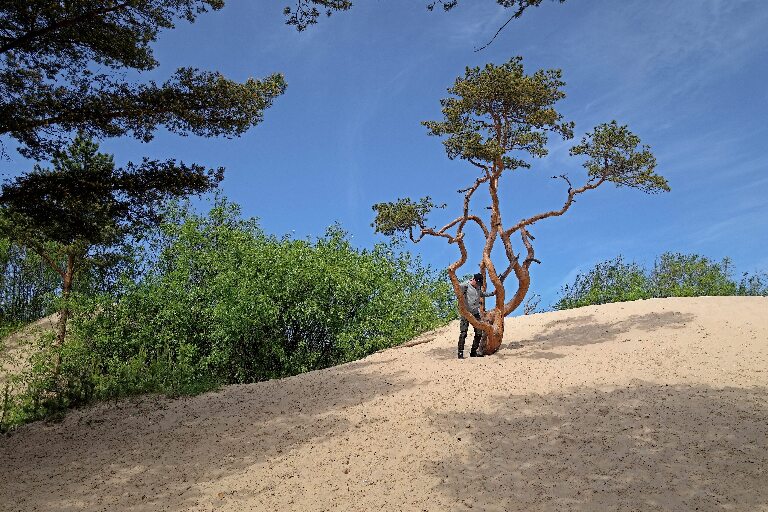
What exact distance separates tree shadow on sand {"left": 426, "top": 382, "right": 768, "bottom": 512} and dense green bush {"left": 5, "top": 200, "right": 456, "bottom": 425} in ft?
32.0

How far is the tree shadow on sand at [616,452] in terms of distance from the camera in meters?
5.36

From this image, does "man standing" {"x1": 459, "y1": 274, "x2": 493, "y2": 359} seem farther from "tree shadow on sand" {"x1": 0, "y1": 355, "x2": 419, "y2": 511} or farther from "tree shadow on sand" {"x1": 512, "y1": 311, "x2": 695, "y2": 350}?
"tree shadow on sand" {"x1": 0, "y1": 355, "x2": 419, "y2": 511}

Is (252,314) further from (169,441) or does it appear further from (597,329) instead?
(597,329)

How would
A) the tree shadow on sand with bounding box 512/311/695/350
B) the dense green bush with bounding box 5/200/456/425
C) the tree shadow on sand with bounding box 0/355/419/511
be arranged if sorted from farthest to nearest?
the dense green bush with bounding box 5/200/456/425 → the tree shadow on sand with bounding box 512/311/695/350 → the tree shadow on sand with bounding box 0/355/419/511

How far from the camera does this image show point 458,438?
282 inches

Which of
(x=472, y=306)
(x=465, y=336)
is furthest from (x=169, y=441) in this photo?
(x=472, y=306)

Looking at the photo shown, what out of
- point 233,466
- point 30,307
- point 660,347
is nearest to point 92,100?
point 233,466

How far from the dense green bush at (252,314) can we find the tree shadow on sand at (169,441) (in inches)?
198

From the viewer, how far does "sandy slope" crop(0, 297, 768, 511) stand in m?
5.75

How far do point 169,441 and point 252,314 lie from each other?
752 centimetres

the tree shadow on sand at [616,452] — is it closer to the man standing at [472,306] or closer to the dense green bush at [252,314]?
the man standing at [472,306]

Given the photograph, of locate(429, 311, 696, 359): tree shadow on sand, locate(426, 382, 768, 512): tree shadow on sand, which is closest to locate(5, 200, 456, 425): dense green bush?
locate(429, 311, 696, 359): tree shadow on sand

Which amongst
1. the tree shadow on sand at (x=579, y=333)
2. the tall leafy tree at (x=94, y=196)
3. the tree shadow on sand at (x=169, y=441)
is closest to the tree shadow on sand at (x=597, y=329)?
the tree shadow on sand at (x=579, y=333)

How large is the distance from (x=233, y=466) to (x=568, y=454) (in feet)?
14.7
